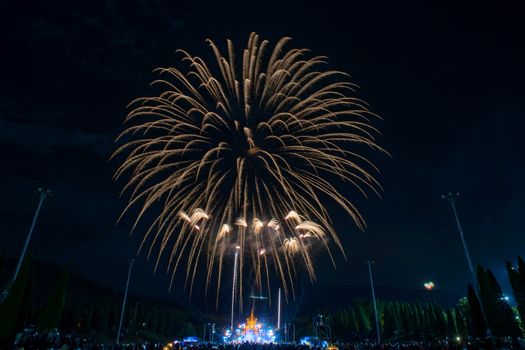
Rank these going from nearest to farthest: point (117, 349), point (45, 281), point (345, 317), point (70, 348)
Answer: point (70, 348), point (117, 349), point (345, 317), point (45, 281)

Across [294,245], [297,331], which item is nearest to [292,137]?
[294,245]

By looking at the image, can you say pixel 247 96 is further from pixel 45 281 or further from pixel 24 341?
pixel 45 281

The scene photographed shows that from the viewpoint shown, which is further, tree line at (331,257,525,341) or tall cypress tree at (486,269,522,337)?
tall cypress tree at (486,269,522,337)

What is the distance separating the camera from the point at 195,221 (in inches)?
1113

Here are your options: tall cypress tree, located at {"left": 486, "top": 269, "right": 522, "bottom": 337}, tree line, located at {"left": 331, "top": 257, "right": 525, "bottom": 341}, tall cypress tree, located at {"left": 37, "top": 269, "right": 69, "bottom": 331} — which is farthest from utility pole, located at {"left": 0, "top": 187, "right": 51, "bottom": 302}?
tall cypress tree, located at {"left": 486, "top": 269, "right": 522, "bottom": 337}

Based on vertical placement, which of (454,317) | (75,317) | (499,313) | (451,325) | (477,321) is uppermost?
(454,317)

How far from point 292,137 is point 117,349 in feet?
72.6

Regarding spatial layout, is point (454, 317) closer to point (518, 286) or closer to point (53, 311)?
point (518, 286)

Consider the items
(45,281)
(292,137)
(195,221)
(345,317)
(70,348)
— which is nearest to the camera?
(70,348)

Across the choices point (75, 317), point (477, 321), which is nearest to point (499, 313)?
point (477, 321)

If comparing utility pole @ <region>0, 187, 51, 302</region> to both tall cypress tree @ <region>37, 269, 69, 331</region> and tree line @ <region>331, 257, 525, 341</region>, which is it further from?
tree line @ <region>331, 257, 525, 341</region>

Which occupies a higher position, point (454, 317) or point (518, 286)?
point (454, 317)

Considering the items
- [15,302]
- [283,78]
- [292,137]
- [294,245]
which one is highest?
[283,78]

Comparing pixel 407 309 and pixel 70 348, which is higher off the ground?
pixel 407 309
